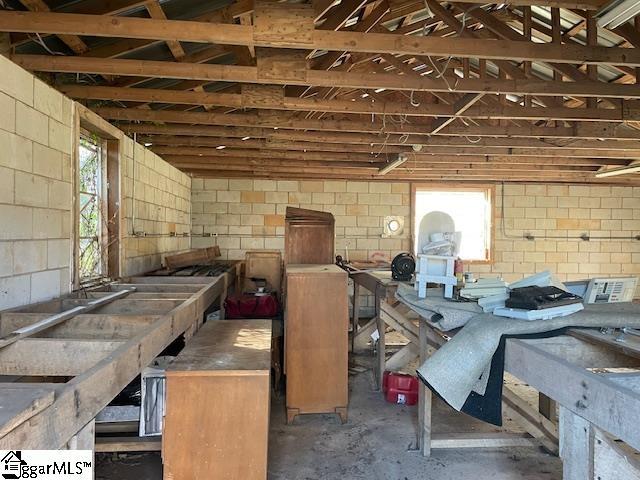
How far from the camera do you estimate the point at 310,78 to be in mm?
3127

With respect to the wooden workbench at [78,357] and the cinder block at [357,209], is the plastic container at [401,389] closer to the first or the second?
the wooden workbench at [78,357]

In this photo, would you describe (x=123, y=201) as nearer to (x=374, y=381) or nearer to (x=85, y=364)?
(x=85, y=364)

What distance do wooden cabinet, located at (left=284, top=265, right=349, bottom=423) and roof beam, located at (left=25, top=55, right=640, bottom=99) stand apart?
149 centimetres

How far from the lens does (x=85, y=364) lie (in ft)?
6.66

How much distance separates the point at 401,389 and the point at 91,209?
10.8 feet

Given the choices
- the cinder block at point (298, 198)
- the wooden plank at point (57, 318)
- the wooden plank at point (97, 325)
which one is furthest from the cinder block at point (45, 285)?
the cinder block at point (298, 198)

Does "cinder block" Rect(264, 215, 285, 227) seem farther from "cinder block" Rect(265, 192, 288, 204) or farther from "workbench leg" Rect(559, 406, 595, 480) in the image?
"workbench leg" Rect(559, 406, 595, 480)

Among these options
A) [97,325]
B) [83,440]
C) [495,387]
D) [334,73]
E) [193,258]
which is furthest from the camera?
[193,258]

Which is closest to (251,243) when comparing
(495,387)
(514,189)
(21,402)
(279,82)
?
(279,82)

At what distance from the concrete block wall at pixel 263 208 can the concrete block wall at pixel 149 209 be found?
2.47 ft

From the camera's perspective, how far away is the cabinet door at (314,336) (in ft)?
11.5

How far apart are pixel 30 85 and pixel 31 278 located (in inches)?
48.0

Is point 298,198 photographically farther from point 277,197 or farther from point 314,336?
point 314,336

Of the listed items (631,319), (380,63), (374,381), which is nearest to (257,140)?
(380,63)
